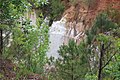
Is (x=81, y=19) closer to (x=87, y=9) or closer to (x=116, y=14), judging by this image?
(x=87, y=9)

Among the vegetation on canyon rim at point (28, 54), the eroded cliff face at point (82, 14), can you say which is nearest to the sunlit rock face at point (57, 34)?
the eroded cliff face at point (82, 14)

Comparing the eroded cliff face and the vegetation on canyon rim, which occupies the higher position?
the eroded cliff face

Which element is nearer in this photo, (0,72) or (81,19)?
(0,72)

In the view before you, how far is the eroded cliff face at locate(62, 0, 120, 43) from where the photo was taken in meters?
18.7

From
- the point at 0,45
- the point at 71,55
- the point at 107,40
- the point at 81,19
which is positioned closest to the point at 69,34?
the point at 81,19

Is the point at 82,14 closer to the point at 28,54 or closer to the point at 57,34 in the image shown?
the point at 57,34

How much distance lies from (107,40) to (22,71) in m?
1.41

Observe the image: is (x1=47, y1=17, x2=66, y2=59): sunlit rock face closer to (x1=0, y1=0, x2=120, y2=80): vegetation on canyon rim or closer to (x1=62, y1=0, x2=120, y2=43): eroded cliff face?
(x1=62, y1=0, x2=120, y2=43): eroded cliff face

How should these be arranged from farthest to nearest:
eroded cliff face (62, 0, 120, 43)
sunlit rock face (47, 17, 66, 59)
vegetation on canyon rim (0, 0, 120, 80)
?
sunlit rock face (47, 17, 66, 59)
eroded cliff face (62, 0, 120, 43)
vegetation on canyon rim (0, 0, 120, 80)

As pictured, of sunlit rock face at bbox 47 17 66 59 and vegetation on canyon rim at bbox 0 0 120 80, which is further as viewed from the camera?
sunlit rock face at bbox 47 17 66 59

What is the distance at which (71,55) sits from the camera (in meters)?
9.43

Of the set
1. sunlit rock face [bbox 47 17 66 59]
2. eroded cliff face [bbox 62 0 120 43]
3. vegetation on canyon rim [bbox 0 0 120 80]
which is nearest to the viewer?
vegetation on canyon rim [bbox 0 0 120 80]

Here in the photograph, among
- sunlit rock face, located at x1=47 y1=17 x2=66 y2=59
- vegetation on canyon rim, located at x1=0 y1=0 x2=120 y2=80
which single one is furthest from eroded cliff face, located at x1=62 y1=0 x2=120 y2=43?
vegetation on canyon rim, located at x1=0 y1=0 x2=120 y2=80

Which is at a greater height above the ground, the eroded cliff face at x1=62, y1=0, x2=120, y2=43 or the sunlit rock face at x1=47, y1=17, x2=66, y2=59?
the eroded cliff face at x1=62, y1=0, x2=120, y2=43
